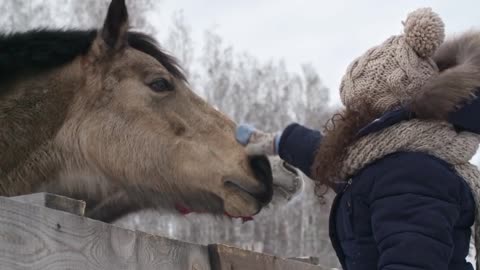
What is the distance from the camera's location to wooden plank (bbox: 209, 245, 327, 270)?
2.89 metres

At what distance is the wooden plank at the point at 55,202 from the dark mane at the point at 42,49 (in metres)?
1.83

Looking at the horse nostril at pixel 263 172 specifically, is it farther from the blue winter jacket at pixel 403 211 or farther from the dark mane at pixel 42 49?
the blue winter jacket at pixel 403 211

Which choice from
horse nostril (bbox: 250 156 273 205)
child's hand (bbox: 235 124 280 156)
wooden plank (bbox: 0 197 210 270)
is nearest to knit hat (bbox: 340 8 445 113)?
child's hand (bbox: 235 124 280 156)

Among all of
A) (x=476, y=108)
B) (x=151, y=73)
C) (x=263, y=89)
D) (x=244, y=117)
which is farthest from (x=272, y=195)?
(x=263, y=89)

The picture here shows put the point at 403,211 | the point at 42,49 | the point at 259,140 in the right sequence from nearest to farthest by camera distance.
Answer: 1. the point at 403,211
2. the point at 259,140
3. the point at 42,49

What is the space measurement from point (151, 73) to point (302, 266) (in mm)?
1493

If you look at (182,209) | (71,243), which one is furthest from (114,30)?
(71,243)

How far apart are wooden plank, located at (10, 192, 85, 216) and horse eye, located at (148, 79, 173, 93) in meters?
1.97

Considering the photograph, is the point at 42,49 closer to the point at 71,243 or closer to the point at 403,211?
the point at 71,243

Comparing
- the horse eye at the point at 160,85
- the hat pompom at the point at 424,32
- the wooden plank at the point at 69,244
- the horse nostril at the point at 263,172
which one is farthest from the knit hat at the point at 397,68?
the horse eye at the point at 160,85

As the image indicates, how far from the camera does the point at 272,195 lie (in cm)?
365

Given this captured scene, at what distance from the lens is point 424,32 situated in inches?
91.7

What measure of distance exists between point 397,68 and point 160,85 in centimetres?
203

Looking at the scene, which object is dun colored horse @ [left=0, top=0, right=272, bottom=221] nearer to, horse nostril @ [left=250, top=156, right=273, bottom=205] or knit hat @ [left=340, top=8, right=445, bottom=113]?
horse nostril @ [left=250, top=156, right=273, bottom=205]
